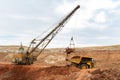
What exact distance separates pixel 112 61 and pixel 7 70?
2762cm

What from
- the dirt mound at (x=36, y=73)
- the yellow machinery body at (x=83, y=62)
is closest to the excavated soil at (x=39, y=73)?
the dirt mound at (x=36, y=73)

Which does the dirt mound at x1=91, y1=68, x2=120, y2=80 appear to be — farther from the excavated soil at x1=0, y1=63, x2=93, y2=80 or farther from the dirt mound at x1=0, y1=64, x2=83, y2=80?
the dirt mound at x1=0, y1=64, x2=83, y2=80

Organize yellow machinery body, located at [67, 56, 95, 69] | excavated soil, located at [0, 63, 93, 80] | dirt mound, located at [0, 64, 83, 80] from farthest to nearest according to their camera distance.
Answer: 1. yellow machinery body, located at [67, 56, 95, 69]
2. dirt mound, located at [0, 64, 83, 80]
3. excavated soil, located at [0, 63, 93, 80]

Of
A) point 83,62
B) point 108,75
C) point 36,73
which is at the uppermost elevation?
point 83,62

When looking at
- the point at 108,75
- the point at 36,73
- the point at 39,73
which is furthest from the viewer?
the point at 36,73

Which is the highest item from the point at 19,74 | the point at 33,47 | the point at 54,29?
the point at 54,29

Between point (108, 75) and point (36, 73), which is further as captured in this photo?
point (36, 73)

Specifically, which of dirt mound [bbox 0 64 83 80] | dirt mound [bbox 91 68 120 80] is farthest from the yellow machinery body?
dirt mound [bbox 91 68 120 80]

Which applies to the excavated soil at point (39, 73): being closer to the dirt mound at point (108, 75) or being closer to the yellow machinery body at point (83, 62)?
the yellow machinery body at point (83, 62)

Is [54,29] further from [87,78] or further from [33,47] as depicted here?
[87,78]

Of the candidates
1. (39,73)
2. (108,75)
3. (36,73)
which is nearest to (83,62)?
(39,73)

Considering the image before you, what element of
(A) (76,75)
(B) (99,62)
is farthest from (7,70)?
(B) (99,62)

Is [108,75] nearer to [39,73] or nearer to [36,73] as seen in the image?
[39,73]

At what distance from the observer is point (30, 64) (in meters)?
50.9
